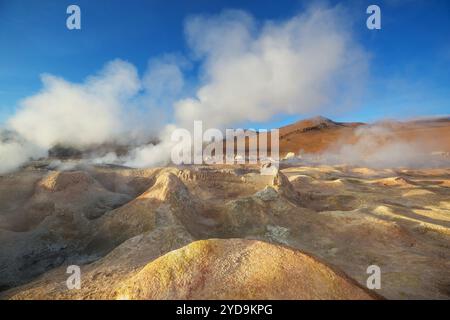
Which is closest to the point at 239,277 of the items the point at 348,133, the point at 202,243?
the point at 202,243

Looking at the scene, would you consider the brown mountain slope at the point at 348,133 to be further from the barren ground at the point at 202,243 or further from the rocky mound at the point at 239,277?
the rocky mound at the point at 239,277

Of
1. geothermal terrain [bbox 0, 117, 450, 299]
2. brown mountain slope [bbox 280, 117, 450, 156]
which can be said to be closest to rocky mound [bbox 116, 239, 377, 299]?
geothermal terrain [bbox 0, 117, 450, 299]

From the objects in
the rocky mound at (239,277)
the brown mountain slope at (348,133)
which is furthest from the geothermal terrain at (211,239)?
the brown mountain slope at (348,133)

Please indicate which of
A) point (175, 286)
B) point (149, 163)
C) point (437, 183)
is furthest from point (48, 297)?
point (437, 183)

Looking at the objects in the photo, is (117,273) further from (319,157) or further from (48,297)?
(319,157)

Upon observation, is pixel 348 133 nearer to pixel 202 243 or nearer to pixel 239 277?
pixel 202 243
